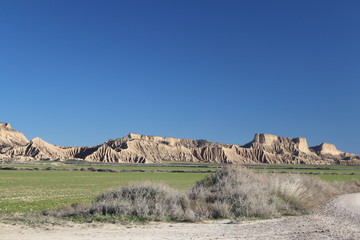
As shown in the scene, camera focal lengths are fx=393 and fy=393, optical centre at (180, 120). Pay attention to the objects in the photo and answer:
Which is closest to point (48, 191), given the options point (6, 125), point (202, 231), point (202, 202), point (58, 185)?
point (58, 185)

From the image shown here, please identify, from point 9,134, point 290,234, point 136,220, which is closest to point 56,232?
point 136,220

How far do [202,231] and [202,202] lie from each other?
4.98 metres

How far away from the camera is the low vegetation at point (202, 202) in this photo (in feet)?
55.2

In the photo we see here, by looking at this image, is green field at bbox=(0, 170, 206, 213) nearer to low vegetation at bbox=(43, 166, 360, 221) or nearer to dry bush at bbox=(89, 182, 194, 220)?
dry bush at bbox=(89, 182, 194, 220)

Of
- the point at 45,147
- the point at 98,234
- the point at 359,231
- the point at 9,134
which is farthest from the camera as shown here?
the point at 9,134

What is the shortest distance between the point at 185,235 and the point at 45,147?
174m

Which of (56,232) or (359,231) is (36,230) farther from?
(359,231)

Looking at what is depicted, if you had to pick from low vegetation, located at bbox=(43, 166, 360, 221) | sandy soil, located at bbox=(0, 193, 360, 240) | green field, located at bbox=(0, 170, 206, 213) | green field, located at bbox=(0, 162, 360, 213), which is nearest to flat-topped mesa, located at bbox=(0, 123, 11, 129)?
green field, located at bbox=(0, 162, 360, 213)

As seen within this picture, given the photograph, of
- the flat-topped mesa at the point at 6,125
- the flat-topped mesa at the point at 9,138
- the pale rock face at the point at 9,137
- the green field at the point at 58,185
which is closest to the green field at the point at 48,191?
the green field at the point at 58,185

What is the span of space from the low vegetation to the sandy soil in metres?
1.34

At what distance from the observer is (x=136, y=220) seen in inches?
627

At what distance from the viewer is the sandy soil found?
41.7 ft

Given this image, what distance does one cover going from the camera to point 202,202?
18.9 m

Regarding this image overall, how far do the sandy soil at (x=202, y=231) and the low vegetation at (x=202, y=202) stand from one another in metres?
1.34
